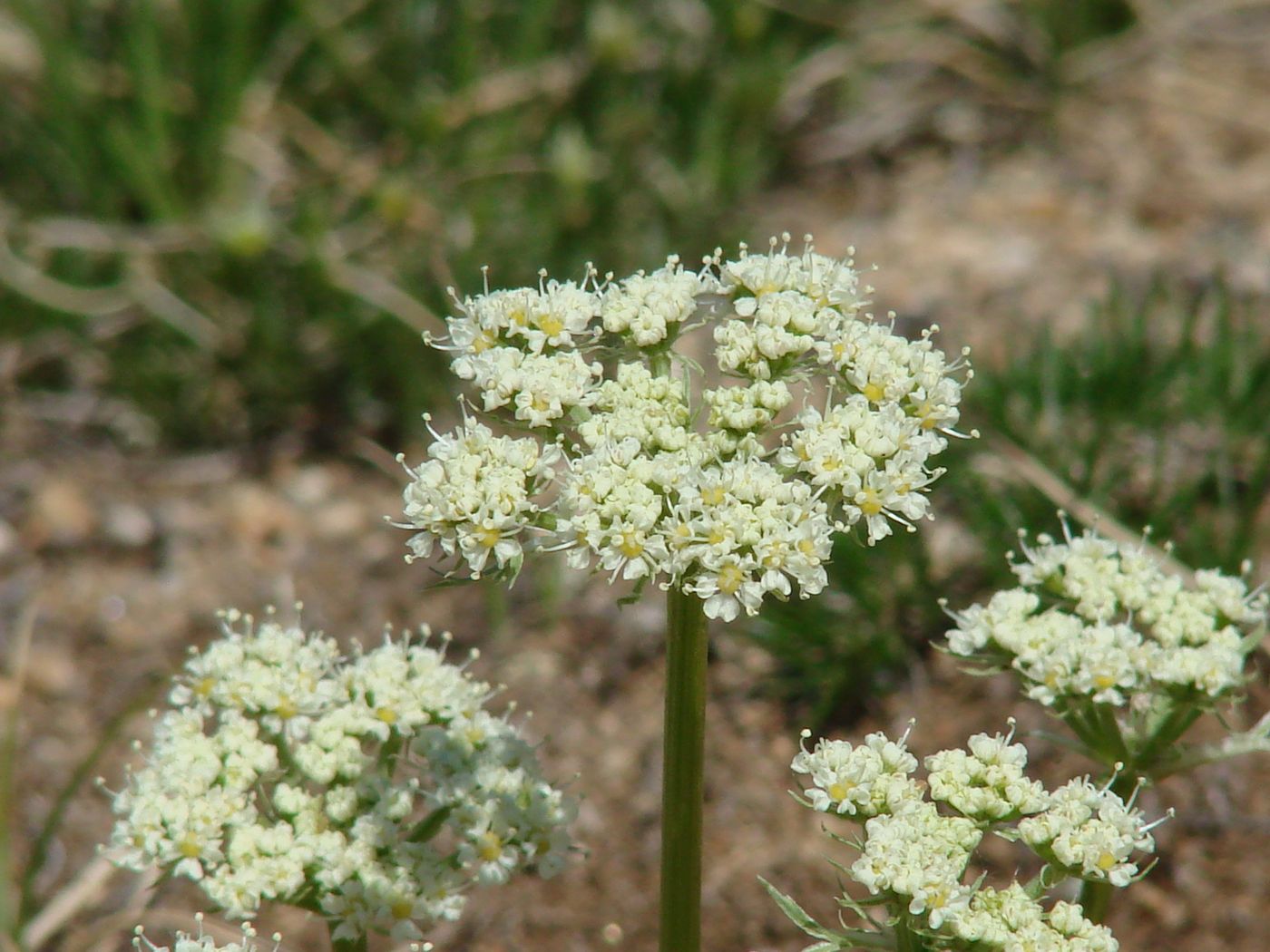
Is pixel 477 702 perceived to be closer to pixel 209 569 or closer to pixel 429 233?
pixel 209 569

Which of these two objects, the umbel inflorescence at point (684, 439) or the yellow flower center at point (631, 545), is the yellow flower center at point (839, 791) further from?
the yellow flower center at point (631, 545)

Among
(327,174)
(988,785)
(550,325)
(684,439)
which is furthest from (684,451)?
(327,174)

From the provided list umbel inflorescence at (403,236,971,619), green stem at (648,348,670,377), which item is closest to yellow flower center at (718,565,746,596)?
umbel inflorescence at (403,236,971,619)

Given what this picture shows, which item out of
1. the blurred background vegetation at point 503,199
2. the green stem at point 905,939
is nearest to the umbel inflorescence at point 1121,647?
the green stem at point 905,939

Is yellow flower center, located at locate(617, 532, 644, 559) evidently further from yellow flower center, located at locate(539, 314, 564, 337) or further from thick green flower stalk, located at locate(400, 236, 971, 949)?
yellow flower center, located at locate(539, 314, 564, 337)

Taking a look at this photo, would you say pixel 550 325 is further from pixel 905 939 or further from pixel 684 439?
pixel 905 939

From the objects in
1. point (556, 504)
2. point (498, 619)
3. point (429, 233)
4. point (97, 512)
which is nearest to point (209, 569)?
point (97, 512)

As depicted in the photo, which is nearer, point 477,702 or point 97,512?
point 477,702
